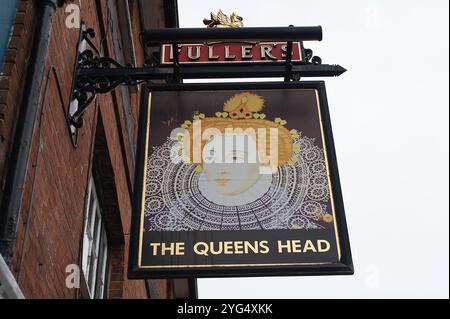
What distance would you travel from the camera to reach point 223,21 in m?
7.34

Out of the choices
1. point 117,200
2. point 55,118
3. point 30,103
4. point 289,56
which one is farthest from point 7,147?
point 117,200

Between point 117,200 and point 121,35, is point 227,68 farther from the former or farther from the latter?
point 121,35

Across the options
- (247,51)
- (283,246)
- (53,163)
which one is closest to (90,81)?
(53,163)

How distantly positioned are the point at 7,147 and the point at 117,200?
416 centimetres

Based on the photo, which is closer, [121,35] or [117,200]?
[117,200]

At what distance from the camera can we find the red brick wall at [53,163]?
538 cm

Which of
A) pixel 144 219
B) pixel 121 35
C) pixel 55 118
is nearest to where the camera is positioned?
pixel 144 219

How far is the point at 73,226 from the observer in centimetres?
698

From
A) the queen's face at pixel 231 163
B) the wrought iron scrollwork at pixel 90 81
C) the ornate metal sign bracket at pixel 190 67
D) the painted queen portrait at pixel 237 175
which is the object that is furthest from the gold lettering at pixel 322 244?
the wrought iron scrollwork at pixel 90 81

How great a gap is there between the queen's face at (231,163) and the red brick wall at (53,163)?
1.25m

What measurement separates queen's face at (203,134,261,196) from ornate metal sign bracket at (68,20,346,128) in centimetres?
74

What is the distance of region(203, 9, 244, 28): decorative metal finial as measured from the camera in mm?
7293

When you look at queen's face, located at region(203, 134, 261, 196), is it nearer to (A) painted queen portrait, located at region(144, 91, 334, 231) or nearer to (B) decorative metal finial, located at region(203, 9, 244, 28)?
(A) painted queen portrait, located at region(144, 91, 334, 231)

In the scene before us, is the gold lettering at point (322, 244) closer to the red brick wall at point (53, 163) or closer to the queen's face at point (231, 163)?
the queen's face at point (231, 163)
